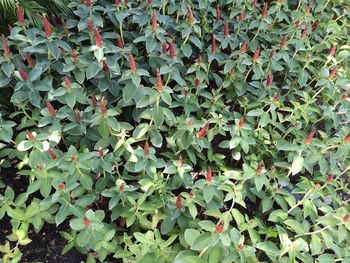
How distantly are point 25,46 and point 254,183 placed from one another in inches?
60.2

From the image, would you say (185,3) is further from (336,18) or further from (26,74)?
(336,18)

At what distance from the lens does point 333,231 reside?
6.08ft

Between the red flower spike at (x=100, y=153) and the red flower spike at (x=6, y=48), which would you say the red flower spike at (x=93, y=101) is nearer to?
the red flower spike at (x=100, y=153)

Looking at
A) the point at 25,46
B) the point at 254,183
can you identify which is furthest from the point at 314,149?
the point at 25,46

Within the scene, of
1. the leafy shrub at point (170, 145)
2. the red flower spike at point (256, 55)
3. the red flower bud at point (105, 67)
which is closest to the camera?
the leafy shrub at point (170, 145)

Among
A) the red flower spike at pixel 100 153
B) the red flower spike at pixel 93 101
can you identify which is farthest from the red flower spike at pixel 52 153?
the red flower spike at pixel 93 101

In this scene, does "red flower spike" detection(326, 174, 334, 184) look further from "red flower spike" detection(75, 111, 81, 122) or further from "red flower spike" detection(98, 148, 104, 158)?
"red flower spike" detection(75, 111, 81, 122)

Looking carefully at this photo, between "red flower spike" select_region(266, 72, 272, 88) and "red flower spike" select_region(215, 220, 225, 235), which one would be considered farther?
"red flower spike" select_region(266, 72, 272, 88)

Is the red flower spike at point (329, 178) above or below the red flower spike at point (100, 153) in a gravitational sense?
below

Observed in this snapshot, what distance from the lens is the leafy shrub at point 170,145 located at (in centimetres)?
178

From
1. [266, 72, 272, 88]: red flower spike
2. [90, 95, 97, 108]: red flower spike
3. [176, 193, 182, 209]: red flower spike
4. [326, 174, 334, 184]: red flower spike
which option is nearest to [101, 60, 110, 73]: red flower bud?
[90, 95, 97, 108]: red flower spike

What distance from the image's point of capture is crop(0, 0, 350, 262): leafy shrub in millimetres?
1782

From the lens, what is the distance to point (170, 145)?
2.17m

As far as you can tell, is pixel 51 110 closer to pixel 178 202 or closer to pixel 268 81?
pixel 178 202
